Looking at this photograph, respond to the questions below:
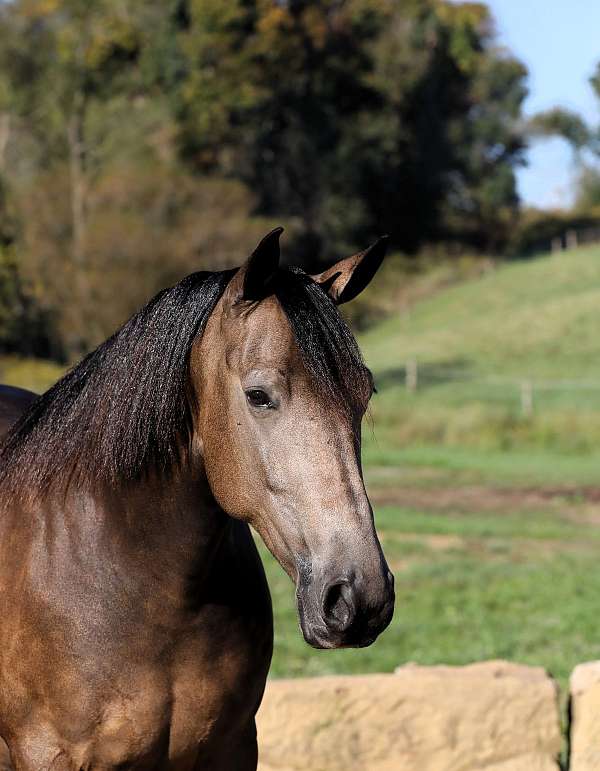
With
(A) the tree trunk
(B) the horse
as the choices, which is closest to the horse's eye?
(B) the horse

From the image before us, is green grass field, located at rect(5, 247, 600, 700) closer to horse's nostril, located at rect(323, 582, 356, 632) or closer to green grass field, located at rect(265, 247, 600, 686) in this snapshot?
green grass field, located at rect(265, 247, 600, 686)

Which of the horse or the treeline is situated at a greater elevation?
the horse

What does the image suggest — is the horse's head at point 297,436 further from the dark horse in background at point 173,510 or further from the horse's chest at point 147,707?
the horse's chest at point 147,707

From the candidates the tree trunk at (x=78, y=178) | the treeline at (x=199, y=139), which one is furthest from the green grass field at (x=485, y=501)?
the tree trunk at (x=78, y=178)

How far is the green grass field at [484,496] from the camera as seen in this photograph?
706 cm

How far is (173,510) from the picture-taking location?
2641mm

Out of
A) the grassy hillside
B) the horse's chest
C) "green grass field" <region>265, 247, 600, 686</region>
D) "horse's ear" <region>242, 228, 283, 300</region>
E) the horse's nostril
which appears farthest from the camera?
the grassy hillside

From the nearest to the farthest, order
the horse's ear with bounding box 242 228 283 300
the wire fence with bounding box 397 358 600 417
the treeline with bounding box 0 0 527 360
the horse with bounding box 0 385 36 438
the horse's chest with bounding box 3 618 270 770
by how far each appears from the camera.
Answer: the horse's ear with bounding box 242 228 283 300 → the horse's chest with bounding box 3 618 270 770 → the horse with bounding box 0 385 36 438 → the wire fence with bounding box 397 358 600 417 → the treeline with bounding box 0 0 527 360

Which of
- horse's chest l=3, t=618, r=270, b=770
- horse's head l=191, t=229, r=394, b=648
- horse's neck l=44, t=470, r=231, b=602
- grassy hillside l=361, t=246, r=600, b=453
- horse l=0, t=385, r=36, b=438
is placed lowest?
grassy hillside l=361, t=246, r=600, b=453

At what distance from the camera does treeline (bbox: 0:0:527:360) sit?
23000mm

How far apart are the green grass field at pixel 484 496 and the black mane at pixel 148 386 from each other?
12.7 feet

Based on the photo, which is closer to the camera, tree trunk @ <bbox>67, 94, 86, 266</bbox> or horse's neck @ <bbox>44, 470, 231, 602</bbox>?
horse's neck @ <bbox>44, 470, 231, 602</bbox>

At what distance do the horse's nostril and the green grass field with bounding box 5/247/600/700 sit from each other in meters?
4.32

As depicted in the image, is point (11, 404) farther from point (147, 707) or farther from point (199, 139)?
point (199, 139)
